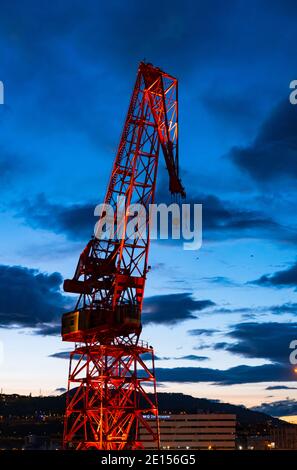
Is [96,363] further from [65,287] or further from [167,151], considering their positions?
[167,151]

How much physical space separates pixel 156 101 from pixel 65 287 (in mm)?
28052

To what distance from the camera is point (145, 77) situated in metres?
88.1

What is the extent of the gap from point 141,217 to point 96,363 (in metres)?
20.7

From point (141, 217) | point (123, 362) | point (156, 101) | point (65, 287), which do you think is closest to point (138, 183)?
point (141, 217)

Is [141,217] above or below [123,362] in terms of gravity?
above

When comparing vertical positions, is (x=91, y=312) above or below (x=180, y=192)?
below

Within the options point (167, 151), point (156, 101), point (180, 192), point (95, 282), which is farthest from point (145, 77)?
point (95, 282)

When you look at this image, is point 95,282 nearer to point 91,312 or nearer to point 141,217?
point 91,312
